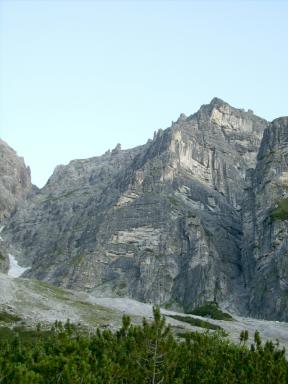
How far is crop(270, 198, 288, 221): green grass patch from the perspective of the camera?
564 ft

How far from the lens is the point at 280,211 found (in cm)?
17550

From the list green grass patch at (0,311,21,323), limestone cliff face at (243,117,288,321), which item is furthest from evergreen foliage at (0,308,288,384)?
limestone cliff face at (243,117,288,321)

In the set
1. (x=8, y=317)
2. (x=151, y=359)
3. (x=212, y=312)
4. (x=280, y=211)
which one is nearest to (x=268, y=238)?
(x=280, y=211)

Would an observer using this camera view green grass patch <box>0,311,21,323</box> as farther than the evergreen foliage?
Yes

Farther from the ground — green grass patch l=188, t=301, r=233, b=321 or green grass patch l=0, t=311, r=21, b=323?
green grass patch l=188, t=301, r=233, b=321

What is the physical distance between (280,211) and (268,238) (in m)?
9.53

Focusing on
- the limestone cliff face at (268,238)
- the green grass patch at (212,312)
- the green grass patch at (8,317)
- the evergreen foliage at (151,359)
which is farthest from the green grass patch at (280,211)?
the evergreen foliage at (151,359)

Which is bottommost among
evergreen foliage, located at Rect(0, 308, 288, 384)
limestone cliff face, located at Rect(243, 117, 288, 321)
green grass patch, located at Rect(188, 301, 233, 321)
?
evergreen foliage, located at Rect(0, 308, 288, 384)

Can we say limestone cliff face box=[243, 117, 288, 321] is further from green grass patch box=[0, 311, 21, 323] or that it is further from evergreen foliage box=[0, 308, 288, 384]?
evergreen foliage box=[0, 308, 288, 384]

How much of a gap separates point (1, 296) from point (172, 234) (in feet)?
322

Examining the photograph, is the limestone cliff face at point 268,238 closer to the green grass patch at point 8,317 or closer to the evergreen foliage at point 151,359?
the green grass patch at point 8,317

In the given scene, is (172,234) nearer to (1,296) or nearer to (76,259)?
(76,259)

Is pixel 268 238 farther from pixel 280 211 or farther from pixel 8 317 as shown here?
pixel 8 317

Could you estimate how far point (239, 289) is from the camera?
→ 582ft
